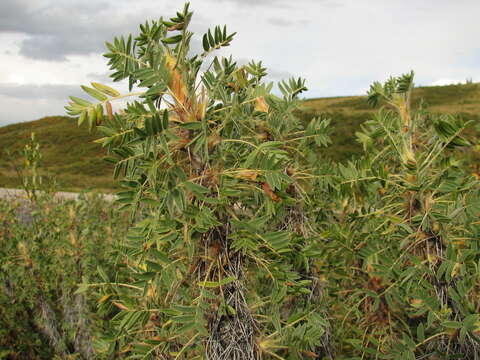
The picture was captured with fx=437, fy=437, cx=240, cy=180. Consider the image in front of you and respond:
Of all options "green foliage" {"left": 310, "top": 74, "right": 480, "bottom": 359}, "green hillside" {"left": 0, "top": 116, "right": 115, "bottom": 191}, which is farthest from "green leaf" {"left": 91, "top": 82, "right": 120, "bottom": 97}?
"green hillside" {"left": 0, "top": 116, "right": 115, "bottom": 191}

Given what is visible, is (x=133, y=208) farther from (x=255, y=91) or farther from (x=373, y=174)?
(x=373, y=174)

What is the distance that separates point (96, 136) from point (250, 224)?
2214 centimetres

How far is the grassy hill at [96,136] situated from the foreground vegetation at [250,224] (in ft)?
53.7

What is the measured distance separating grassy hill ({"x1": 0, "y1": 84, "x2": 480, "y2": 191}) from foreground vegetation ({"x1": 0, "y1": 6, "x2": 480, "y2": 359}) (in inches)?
644

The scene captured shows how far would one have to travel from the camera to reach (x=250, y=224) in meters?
1.29

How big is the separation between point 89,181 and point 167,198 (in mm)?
21894

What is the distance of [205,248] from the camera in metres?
1.38

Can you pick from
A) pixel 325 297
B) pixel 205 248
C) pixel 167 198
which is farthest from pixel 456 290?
pixel 167 198

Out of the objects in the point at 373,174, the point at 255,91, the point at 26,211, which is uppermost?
the point at 255,91

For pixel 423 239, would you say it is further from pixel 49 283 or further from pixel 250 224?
pixel 49 283

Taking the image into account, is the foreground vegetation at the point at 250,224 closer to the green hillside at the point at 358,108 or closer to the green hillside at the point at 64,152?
the green hillside at the point at 358,108

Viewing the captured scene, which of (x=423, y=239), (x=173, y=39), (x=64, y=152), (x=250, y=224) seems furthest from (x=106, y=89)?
(x=64, y=152)

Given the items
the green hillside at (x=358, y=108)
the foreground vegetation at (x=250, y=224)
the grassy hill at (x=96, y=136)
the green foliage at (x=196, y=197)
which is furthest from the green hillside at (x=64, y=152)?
the green foliage at (x=196, y=197)

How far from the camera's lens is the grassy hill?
2000 cm
